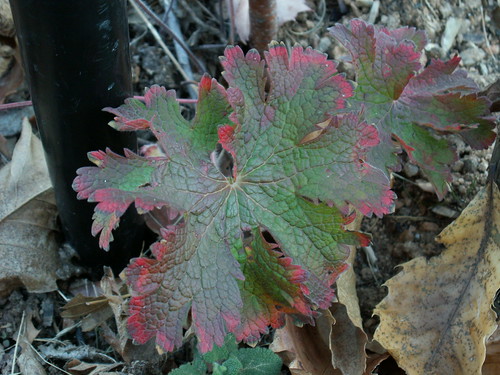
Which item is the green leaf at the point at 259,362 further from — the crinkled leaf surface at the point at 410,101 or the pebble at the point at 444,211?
the pebble at the point at 444,211

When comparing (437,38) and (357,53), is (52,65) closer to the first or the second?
(357,53)

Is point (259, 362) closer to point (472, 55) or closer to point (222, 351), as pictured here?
point (222, 351)

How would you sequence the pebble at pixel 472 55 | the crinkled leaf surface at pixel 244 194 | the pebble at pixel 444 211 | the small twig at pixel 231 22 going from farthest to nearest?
1. the pebble at pixel 472 55
2. the small twig at pixel 231 22
3. the pebble at pixel 444 211
4. the crinkled leaf surface at pixel 244 194

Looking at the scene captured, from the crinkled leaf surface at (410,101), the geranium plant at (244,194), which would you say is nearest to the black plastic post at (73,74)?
the geranium plant at (244,194)

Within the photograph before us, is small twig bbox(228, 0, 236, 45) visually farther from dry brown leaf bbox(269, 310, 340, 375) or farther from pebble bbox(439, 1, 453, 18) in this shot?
dry brown leaf bbox(269, 310, 340, 375)

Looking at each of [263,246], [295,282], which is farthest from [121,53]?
[295,282]

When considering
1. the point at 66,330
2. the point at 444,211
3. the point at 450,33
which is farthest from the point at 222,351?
the point at 450,33
